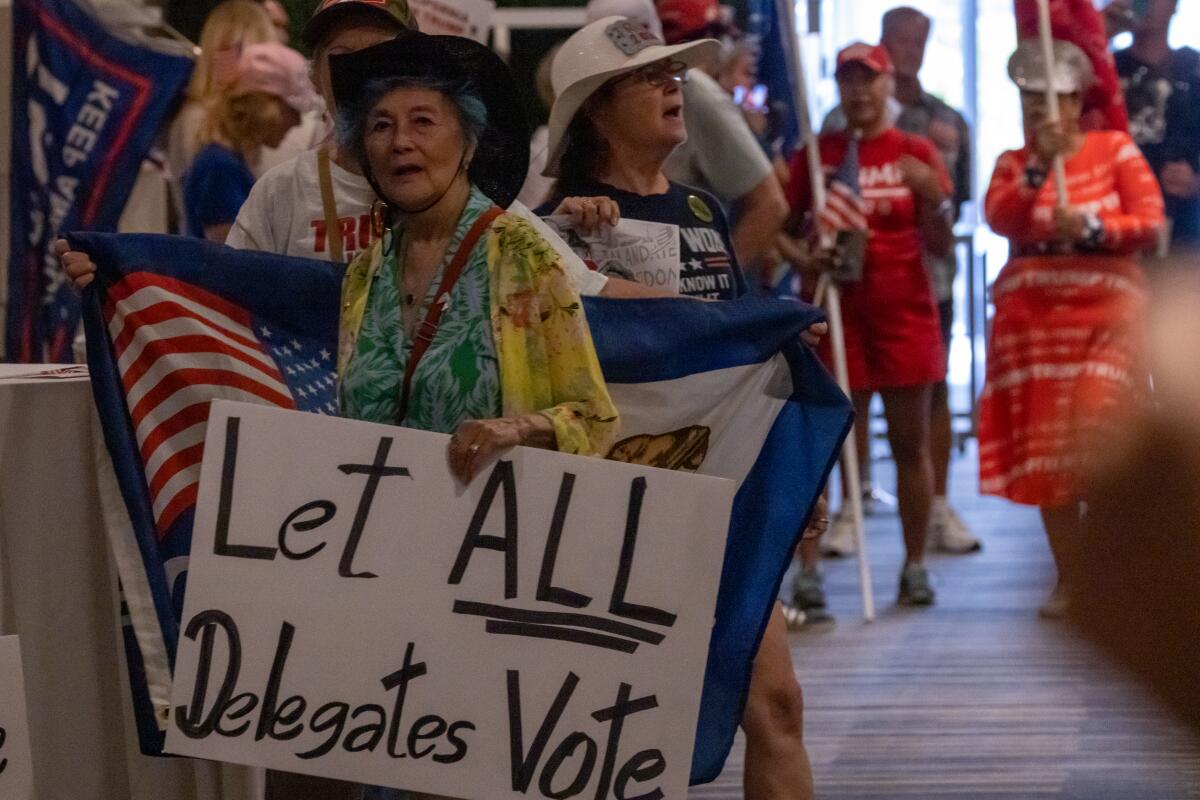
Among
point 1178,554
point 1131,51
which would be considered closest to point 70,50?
point 1131,51

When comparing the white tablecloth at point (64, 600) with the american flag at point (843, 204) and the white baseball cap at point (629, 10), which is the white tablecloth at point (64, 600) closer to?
the white baseball cap at point (629, 10)

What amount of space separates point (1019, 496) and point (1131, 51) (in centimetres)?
197

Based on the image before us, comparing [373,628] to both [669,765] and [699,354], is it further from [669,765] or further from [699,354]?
[699,354]

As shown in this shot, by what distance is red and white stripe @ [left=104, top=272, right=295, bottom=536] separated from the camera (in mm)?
3346

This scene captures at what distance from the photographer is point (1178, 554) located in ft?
5.40

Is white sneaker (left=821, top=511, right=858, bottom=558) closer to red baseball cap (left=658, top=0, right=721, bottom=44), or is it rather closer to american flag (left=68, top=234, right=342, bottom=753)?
red baseball cap (left=658, top=0, right=721, bottom=44)

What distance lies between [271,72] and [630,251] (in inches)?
70.0

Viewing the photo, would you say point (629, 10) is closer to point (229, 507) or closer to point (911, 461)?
point (911, 461)

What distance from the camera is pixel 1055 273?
6.15 meters

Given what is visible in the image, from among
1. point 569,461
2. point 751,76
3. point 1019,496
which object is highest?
point 751,76

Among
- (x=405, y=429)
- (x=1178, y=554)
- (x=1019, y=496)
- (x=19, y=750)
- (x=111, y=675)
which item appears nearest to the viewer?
(x=1178, y=554)

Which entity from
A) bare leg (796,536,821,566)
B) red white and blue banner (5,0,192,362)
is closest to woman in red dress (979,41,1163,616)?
bare leg (796,536,821,566)

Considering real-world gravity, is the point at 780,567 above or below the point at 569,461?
below

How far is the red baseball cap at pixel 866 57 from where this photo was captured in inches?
265
